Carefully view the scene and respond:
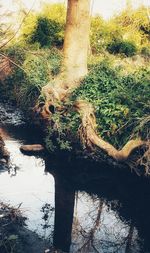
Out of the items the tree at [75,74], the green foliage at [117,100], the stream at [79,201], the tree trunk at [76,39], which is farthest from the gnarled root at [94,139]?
the tree trunk at [76,39]

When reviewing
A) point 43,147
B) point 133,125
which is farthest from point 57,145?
point 133,125

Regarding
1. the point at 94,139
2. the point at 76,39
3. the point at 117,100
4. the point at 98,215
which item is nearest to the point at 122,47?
the point at 76,39

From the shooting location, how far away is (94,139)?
399 inches

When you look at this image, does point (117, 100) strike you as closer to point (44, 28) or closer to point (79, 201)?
point (79, 201)

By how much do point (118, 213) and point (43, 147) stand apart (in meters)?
3.96

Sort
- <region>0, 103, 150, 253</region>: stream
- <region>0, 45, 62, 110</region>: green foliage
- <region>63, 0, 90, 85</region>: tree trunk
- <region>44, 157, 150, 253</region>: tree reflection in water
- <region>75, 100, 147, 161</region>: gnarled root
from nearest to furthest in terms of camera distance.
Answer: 1. <region>44, 157, 150, 253</region>: tree reflection in water
2. <region>0, 103, 150, 253</region>: stream
3. <region>75, 100, 147, 161</region>: gnarled root
4. <region>63, 0, 90, 85</region>: tree trunk
5. <region>0, 45, 62, 110</region>: green foliage

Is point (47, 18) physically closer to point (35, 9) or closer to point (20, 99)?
point (35, 9)

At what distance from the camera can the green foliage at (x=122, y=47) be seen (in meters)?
17.7

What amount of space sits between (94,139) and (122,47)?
8766 millimetres

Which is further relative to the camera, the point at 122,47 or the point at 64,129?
the point at 122,47

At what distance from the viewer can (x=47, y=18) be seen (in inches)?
674

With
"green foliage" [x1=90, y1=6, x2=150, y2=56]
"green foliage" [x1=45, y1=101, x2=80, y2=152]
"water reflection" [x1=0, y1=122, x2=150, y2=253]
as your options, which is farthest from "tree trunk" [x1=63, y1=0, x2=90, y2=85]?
"green foliage" [x1=90, y1=6, x2=150, y2=56]

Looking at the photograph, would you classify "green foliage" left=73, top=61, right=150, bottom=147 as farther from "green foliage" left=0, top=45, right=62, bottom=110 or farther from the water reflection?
"green foliage" left=0, top=45, right=62, bottom=110

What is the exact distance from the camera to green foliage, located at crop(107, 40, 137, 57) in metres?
17.7
